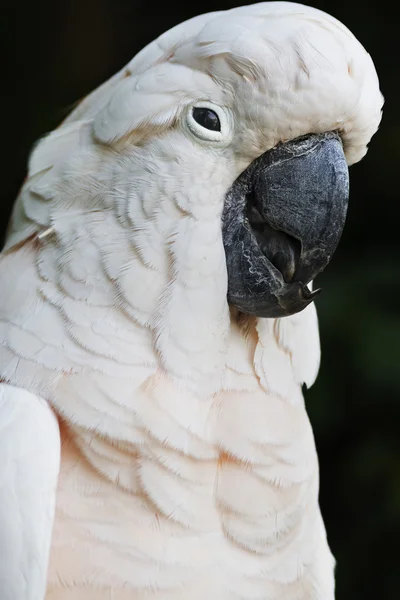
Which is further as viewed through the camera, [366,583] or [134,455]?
[366,583]

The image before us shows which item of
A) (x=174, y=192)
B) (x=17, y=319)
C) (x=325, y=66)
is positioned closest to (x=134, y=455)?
(x=17, y=319)

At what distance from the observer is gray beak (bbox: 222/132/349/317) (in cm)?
139

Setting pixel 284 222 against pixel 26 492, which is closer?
pixel 26 492

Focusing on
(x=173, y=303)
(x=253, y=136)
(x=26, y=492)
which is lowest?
(x=26, y=492)

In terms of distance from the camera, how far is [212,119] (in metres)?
1.38

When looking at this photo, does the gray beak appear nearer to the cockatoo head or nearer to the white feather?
the cockatoo head

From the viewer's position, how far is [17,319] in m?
1.40

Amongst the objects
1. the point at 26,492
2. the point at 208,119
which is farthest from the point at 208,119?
the point at 26,492

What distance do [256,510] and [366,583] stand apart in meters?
1.63

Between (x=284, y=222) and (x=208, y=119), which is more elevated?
(x=208, y=119)

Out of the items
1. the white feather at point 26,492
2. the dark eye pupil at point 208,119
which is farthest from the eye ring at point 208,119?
the white feather at point 26,492

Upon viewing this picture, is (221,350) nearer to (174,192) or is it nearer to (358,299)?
(174,192)

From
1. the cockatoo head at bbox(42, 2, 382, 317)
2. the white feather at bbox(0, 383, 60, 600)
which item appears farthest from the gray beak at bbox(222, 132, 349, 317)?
the white feather at bbox(0, 383, 60, 600)

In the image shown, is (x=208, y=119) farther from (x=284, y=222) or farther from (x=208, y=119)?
(x=284, y=222)
